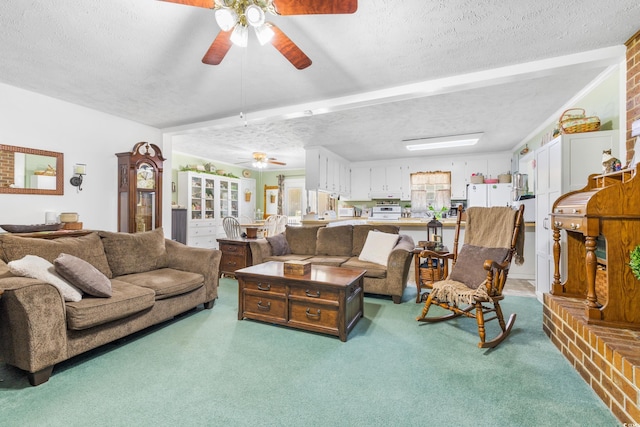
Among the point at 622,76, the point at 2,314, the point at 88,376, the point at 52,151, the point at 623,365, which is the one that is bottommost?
the point at 88,376

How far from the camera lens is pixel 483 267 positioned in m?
2.26

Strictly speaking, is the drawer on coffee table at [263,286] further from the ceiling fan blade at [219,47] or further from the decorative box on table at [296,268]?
the ceiling fan blade at [219,47]

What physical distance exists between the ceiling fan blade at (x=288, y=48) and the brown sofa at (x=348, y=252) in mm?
2228

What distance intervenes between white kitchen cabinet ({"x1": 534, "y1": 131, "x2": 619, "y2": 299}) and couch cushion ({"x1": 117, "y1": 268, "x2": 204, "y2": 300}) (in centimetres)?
374

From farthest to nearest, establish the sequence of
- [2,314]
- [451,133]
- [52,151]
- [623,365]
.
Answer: [451,133] < [52,151] < [2,314] < [623,365]

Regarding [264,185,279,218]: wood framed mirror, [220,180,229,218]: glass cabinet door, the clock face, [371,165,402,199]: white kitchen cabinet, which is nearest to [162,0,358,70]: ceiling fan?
the clock face

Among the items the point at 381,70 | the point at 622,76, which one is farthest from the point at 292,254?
the point at 622,76

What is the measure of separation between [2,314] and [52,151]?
270 cm

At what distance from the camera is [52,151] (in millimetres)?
3584

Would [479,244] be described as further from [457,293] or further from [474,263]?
[457,293]

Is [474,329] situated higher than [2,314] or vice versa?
[2,314]

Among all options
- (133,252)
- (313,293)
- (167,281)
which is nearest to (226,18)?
Answer: (313,293)

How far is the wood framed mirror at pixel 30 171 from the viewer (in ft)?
10.6

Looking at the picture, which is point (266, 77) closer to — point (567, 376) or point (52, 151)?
point (52, 151)
